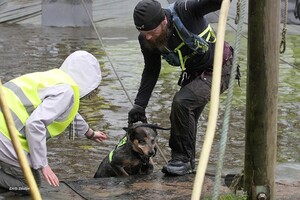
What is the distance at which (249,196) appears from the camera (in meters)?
4.86

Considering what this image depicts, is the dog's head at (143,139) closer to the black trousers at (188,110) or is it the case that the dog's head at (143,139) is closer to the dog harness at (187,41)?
the black trousers at (188,110)

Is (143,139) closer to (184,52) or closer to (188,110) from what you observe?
(188,110)

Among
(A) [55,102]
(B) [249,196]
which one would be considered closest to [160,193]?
(B) [249,196]

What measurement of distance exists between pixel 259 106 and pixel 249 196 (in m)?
0.63

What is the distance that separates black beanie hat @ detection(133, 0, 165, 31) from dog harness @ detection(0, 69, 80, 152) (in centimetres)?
71

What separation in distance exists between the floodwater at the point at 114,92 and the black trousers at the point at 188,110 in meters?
0.76

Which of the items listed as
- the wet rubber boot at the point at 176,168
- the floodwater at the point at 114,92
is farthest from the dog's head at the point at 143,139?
the floodwater at the point at 114,92

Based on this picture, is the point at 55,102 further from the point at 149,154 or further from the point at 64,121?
the point at 149,154

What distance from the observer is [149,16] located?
5383 millimetres

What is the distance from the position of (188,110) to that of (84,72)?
0.97m

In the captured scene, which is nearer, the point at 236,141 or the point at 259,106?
the point at 259,106

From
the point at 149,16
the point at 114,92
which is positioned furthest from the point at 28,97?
the point at 114,92

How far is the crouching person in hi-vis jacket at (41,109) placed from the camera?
4.82 m

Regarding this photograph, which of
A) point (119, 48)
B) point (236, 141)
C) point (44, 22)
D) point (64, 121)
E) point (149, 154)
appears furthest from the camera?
point (44, 22)
